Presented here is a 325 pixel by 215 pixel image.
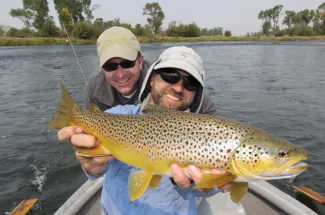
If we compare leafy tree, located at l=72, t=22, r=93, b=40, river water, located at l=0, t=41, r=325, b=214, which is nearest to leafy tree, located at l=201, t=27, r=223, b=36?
leafy tree, located at l=72, t=22, r=93, b=40

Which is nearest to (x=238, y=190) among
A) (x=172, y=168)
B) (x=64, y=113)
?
(x=172, y=168)

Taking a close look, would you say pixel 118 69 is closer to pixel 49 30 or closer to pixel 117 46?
pixel 117 46

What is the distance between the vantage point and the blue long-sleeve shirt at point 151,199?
2.33 meters

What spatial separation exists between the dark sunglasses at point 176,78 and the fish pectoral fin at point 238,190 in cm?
98

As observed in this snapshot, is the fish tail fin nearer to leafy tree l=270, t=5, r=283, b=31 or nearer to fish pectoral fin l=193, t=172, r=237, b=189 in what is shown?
fish pectoral fin l=193, t=172, r=237, b=189

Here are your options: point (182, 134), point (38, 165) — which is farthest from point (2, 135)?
point (182, 134)

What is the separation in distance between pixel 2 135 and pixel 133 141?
8006mm

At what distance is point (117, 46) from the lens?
3682mm

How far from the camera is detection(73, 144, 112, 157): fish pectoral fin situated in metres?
2.26

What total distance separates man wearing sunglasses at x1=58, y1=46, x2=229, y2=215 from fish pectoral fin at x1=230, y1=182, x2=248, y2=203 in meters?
0.09

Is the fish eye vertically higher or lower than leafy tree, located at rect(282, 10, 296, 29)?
lower

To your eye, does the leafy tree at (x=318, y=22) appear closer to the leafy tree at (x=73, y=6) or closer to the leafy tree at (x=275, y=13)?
the leafy tree at (x=275, y=13)

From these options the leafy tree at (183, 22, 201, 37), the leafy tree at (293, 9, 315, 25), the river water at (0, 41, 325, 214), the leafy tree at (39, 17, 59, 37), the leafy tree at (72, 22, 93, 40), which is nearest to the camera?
the river water at (0, 41, 325, 214)

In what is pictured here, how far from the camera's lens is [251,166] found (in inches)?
77.9
